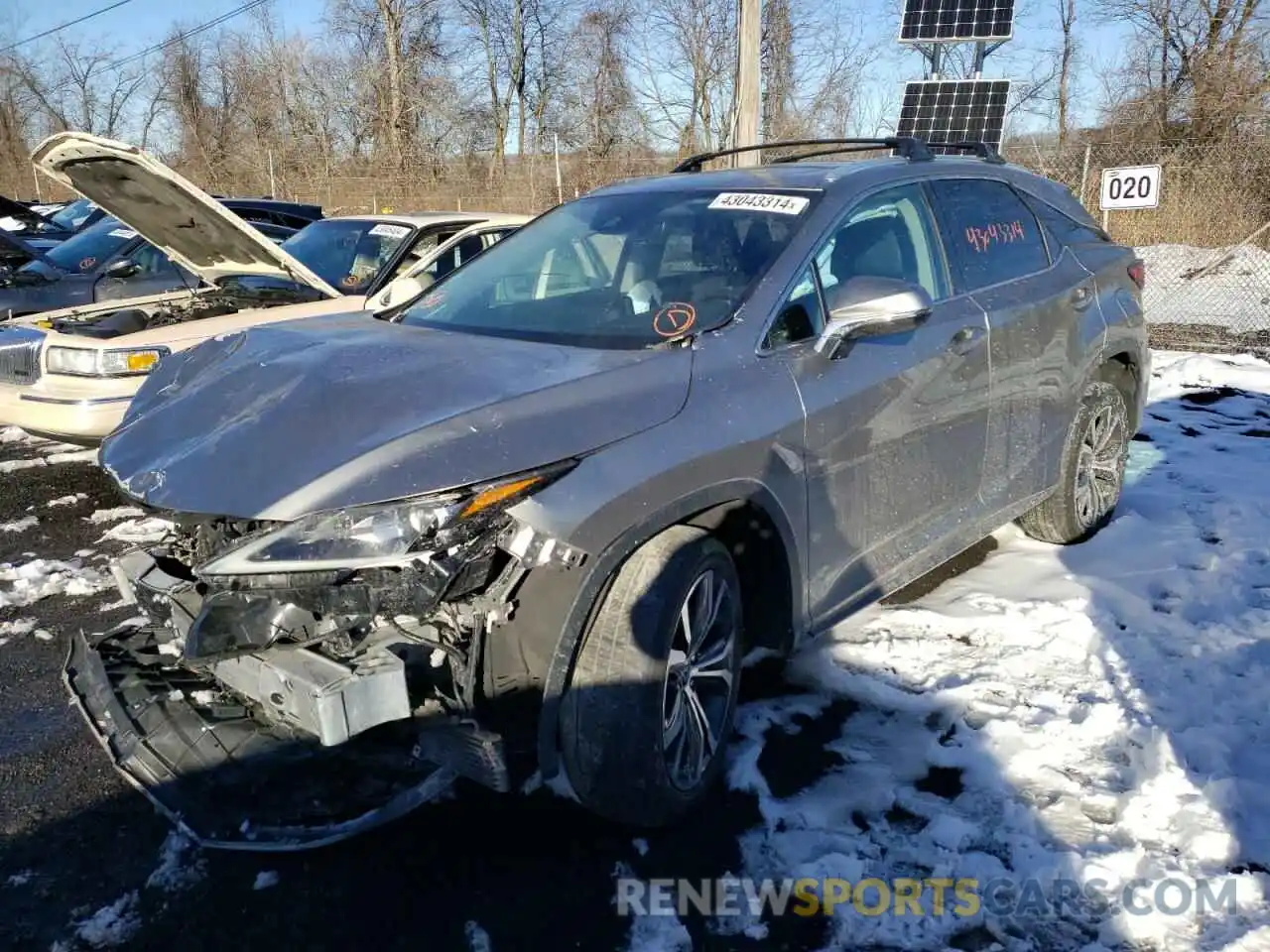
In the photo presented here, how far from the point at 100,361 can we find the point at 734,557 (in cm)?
433

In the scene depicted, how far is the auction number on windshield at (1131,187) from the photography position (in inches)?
421

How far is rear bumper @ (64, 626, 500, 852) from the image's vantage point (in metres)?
2.38

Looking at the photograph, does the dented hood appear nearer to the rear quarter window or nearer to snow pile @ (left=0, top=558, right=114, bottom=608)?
snow pile @ (left=0, top=558, right=114, bottom=608)

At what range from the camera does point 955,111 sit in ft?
42.2

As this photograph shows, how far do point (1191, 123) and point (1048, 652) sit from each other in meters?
19.5

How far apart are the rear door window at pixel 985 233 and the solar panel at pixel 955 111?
892cm

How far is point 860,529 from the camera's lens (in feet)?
10.7

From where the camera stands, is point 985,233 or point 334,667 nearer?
point 334,667

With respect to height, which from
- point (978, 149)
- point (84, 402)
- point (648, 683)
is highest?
point (978, 149)

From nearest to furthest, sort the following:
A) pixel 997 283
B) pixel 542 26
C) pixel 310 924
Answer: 1. pixel 310 924
2. pixel 997 283
3. pixel 542 26

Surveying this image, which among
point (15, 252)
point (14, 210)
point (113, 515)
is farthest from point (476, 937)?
point (14, 210)

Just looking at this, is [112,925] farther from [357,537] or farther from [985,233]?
[985,233]

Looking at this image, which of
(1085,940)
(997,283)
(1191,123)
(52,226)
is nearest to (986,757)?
(1085,940)

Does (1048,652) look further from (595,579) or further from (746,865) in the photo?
(595,579)
